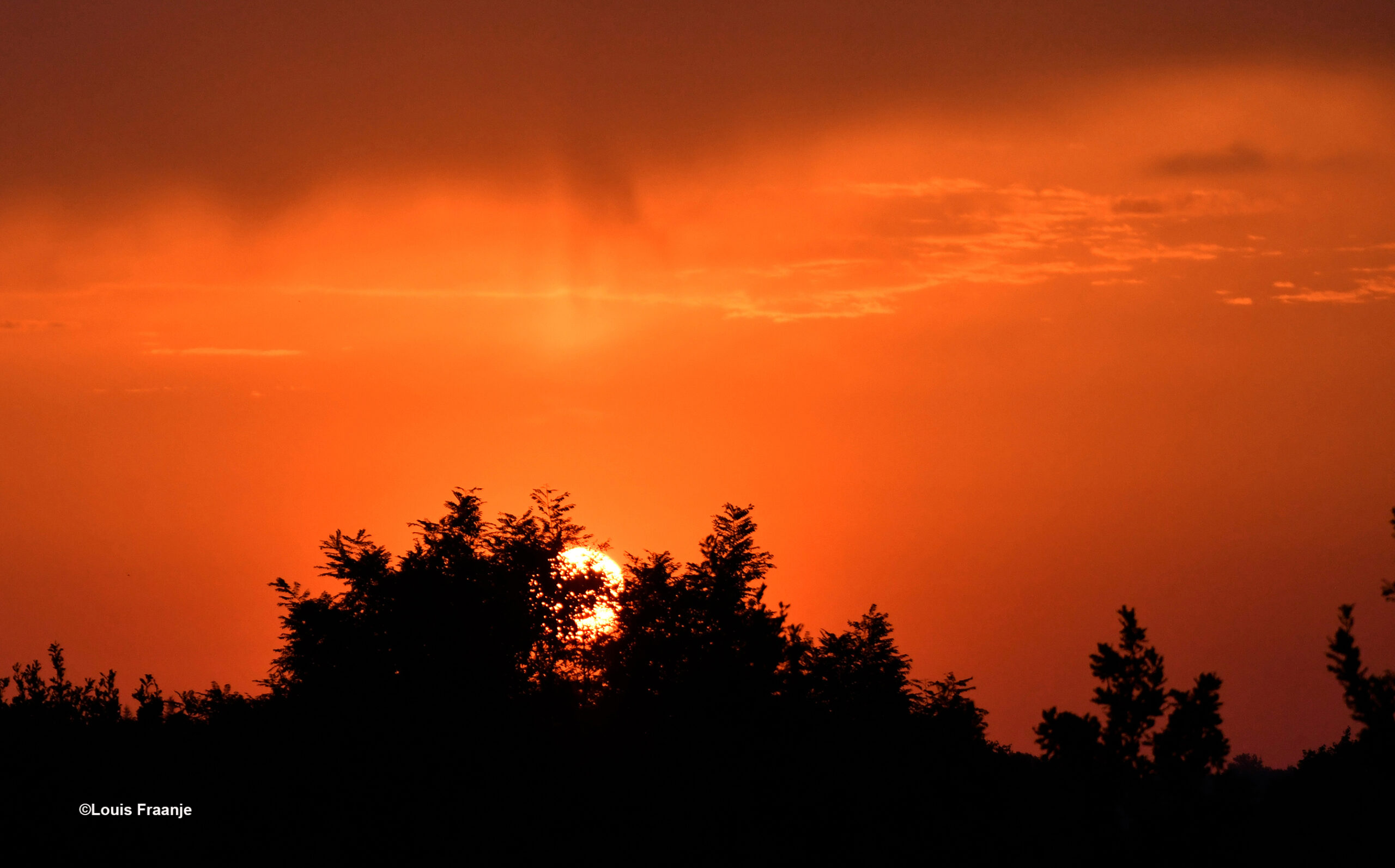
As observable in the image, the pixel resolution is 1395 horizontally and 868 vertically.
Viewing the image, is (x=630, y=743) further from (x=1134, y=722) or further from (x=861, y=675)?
(x=1134, y=722)

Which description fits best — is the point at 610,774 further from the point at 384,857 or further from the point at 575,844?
the point at 384,857

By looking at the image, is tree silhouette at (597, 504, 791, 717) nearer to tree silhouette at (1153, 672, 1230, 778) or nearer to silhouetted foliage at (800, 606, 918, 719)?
silhouetted foliage at (800, 606, 918, 719)

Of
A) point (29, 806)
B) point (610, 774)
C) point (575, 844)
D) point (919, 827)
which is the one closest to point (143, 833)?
point (29, 806)

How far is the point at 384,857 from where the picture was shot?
41281 mm

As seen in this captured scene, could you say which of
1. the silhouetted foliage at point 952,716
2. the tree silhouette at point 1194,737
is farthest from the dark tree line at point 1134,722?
the silhouetted foliage at point 952,716

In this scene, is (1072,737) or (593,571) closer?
(1072,737)

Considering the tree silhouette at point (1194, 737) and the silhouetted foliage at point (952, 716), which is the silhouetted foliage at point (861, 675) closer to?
the silhouetted foliage at point (952, 716)

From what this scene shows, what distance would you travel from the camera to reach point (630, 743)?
56.7 m

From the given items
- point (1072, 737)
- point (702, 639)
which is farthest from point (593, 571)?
point (1072, 737)

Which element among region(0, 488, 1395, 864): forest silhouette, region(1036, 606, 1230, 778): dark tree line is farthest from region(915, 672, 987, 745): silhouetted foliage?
region(1036, 606, 1230, 778): dark tree line

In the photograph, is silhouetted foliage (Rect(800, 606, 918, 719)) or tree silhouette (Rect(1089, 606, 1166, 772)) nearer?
tree silhouette (Rect(1089, 606, 1166, 772))

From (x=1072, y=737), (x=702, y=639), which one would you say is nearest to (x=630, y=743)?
(x=702, y=639)

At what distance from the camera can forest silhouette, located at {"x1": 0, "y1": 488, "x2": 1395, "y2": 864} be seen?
21.5 metres

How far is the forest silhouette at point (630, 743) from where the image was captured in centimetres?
2150
